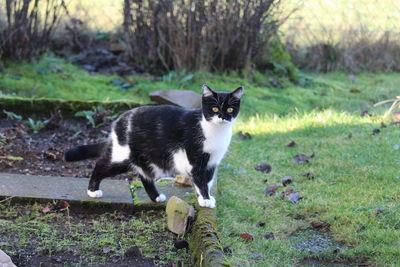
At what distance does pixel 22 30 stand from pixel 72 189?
13.6ft

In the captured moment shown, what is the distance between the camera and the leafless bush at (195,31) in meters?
8.09

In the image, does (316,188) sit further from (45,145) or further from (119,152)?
(45,145)

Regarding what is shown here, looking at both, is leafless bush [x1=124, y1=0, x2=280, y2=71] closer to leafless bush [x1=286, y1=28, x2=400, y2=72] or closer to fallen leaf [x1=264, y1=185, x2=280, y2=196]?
leafless bush [x1=286, y1=28, x2=400, y2=72]

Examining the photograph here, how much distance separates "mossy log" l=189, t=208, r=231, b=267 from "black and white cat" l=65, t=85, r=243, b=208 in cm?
22

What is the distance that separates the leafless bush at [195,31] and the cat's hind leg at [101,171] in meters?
4.33

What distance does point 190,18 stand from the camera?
801 cm

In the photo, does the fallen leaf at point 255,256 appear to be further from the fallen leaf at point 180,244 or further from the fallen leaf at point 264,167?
the fallen leaf at point 264,167

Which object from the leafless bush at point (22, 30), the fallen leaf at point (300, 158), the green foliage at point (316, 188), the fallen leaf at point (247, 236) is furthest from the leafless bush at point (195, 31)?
the fallen leaf at point (247, 236)

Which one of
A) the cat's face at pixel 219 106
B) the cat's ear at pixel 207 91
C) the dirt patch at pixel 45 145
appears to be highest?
the cat's ear at pixel 207 91

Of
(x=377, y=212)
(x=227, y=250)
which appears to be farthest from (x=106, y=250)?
(x=377, y=212)

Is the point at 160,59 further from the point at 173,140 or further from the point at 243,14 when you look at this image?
the point at 173,140

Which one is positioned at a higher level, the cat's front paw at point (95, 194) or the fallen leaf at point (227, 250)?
the cat's front paw at point (95, 194)

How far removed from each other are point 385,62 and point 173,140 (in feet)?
25.5

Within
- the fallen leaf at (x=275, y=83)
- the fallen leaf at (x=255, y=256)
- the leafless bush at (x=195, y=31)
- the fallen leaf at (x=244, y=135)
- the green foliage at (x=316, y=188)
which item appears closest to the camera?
the fallen leaf at (x=255, y=256)
